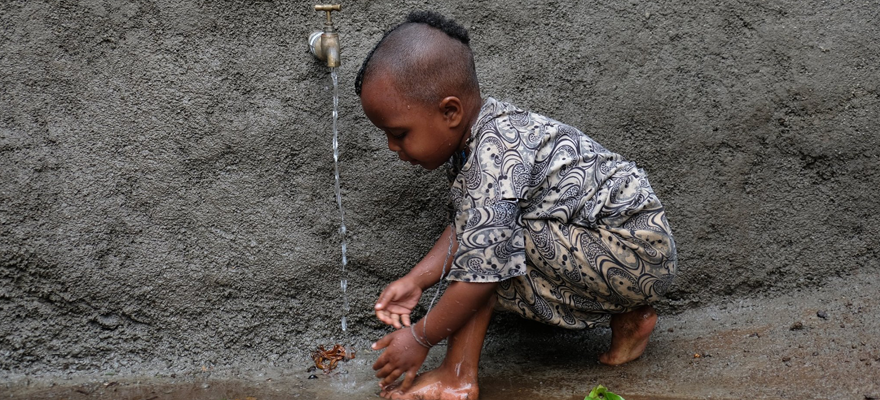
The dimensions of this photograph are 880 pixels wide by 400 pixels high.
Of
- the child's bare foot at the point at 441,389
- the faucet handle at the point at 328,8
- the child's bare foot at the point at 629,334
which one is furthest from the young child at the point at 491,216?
the faucet handle at the point at 328,8

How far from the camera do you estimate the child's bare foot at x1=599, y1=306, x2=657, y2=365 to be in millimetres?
2361

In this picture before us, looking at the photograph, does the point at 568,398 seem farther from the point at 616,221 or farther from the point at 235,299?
the point at 235,299

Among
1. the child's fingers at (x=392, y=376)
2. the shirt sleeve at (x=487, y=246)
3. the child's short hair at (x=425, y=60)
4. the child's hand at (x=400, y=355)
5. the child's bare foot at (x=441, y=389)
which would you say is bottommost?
the child's bare foot at (x=441, y=389)

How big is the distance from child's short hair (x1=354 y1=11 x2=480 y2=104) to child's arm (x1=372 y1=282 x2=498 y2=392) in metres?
0.51

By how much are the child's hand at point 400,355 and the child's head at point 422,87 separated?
19.0 inches

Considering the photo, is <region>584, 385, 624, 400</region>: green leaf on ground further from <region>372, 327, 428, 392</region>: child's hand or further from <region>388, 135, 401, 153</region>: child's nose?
<region>388, 135, 401, 153</region>: child's nose

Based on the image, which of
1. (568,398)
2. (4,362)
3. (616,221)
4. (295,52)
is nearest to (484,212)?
(616,221)

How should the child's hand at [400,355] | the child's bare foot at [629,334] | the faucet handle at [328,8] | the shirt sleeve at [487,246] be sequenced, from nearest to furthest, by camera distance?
1. the shirt sleeve at [487,246]
2. the child's hand at [400,355]
3. the faucet handle at [328,8]
4. the child's bare foot at [629,334]

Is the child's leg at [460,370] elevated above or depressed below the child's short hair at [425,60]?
below

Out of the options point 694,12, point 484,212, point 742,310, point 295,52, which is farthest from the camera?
point 742,310

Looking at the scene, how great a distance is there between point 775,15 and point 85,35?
2122 mm

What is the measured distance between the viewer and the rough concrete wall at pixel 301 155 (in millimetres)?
2256

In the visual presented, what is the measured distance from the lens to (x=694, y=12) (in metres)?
2.52

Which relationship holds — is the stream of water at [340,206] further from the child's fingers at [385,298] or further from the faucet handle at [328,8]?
the child's fingers at [385,298]
